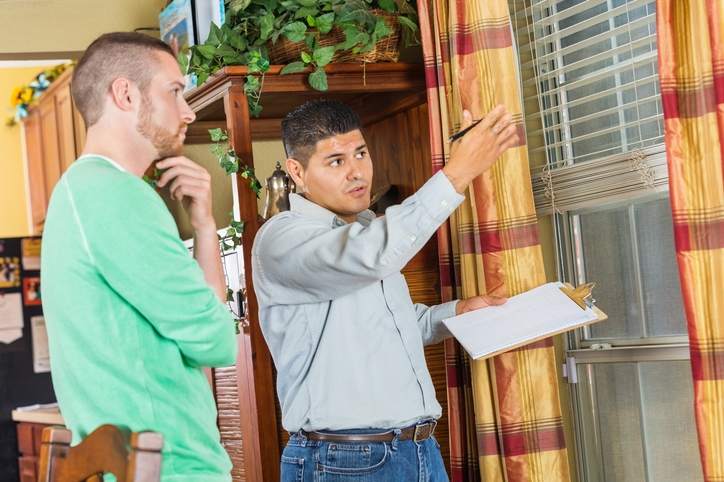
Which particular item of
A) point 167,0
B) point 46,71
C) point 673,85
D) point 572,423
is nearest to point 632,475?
point 572,423

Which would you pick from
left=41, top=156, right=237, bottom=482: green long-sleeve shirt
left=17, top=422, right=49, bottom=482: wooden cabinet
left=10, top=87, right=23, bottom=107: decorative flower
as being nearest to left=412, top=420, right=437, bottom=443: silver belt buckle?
left=41, top=156, right=237, bottom=482: green long-sleeve shirt

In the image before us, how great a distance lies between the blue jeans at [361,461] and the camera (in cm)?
213

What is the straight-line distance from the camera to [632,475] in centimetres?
262

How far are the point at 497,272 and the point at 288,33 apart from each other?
850mm

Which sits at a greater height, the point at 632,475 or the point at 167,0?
the point at 167,0

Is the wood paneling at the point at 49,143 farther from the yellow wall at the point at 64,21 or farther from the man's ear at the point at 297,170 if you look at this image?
the man's ear at the point at 297,170

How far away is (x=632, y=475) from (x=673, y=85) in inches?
41.1

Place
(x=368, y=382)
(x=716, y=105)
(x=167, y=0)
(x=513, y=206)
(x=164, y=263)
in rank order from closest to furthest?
1. (x=164, y=263)
2. (x=716, y=105)
3. (x=368, y=382)
4. (x=513, y=206)
5. (x=167, y=0)

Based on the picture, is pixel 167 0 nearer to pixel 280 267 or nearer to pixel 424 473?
pixel 280 267

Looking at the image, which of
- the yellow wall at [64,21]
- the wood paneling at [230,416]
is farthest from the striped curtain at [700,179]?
the yellow wall at [64,21]

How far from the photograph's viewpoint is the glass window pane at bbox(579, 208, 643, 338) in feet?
8.46

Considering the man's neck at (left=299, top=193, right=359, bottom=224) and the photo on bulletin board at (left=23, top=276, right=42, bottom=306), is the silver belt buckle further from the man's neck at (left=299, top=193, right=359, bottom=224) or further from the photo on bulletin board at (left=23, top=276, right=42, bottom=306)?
the photo on bulletin board at (left=23, top=276, right=42, bottom=306)

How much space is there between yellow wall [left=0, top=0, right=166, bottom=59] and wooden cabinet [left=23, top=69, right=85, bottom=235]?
1.46 m

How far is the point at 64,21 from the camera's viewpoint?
153 inches
